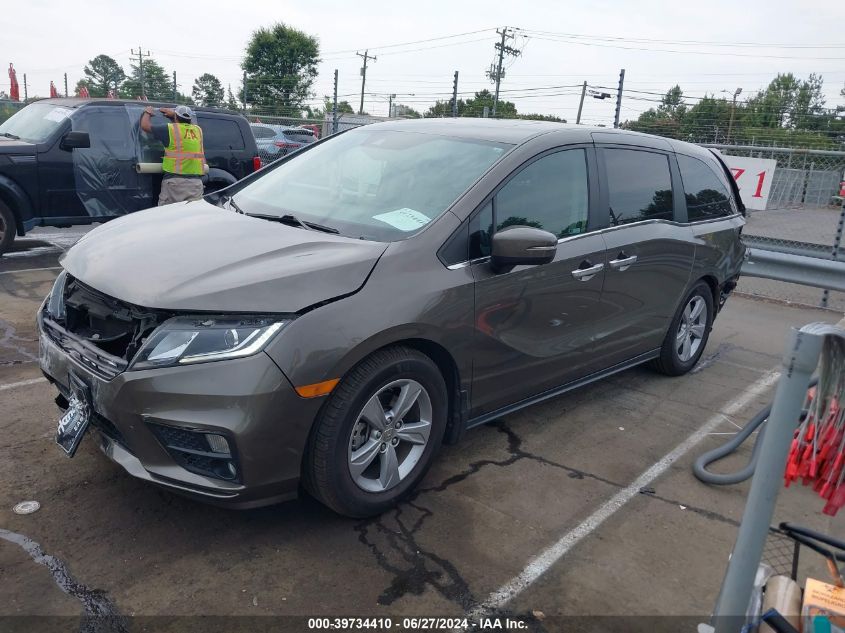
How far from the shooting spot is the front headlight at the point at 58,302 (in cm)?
321

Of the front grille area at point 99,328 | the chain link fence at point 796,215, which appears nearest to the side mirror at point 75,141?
the front grille area at point 99,328

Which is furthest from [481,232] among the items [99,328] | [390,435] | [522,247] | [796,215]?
[796,215]

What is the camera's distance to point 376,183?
3.67m

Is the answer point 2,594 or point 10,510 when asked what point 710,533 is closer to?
point 2,594

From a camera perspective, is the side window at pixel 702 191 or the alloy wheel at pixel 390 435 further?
the side window at pixel 702 191

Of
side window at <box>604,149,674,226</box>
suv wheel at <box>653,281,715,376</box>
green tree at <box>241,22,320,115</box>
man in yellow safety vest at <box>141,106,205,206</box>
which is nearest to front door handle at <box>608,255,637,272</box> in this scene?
side window at <box>604,149,674,226</box>

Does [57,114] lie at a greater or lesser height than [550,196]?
greater

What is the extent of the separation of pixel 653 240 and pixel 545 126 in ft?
3.45

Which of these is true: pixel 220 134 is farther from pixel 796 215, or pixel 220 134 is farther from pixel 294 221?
pixel 796 215

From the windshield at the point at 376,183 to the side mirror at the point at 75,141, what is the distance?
190 inches

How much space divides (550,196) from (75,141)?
20.7ft

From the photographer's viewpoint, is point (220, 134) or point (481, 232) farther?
point (220, 134)

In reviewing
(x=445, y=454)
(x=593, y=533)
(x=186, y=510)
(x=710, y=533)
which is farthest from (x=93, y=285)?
(x=710, y=533)

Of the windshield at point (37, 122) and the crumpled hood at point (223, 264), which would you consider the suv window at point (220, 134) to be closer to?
the windshield at point (37, 122)
